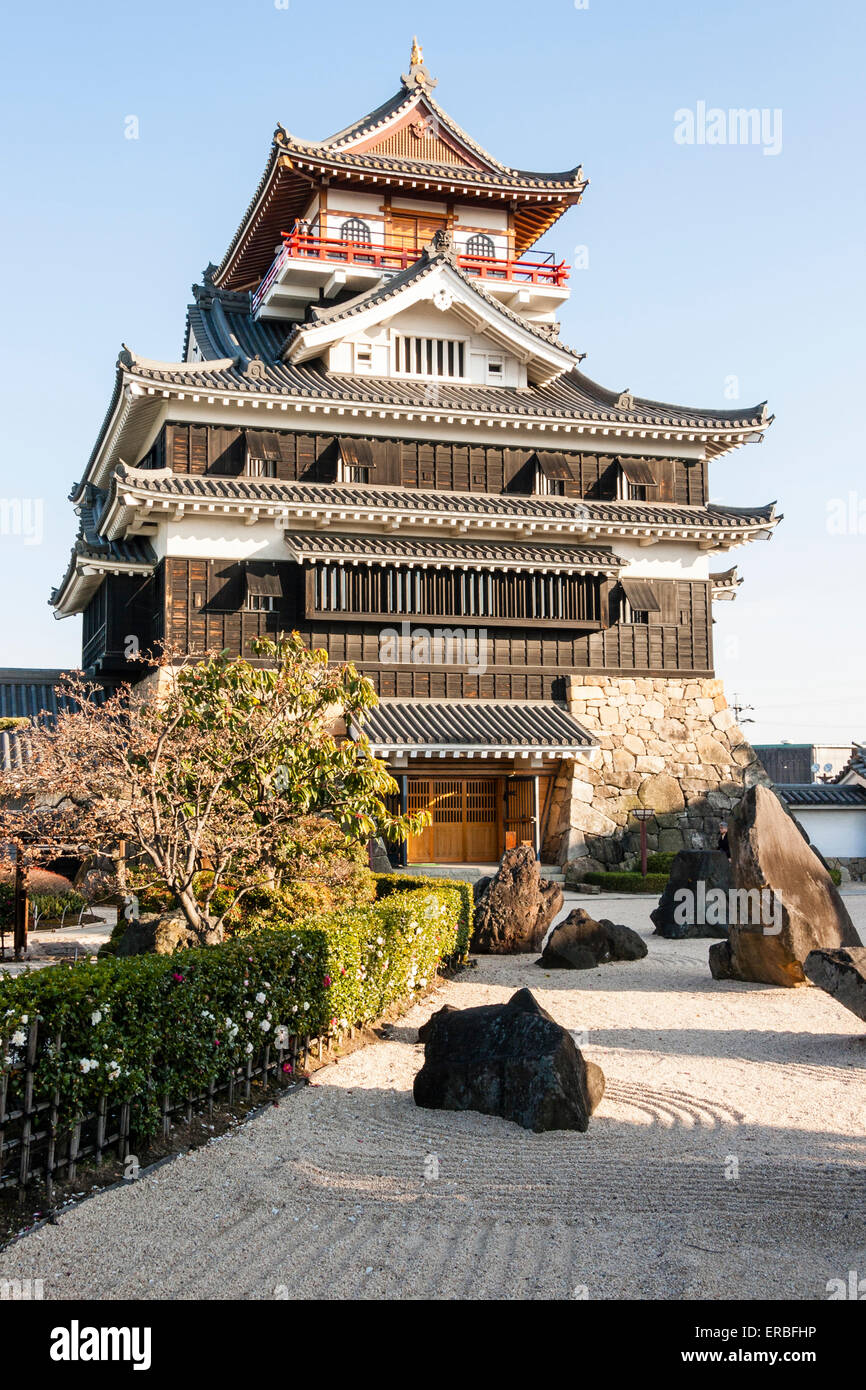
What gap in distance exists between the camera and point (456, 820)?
28672 mm

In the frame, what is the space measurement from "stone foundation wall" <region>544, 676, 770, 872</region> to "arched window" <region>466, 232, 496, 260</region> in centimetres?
1334

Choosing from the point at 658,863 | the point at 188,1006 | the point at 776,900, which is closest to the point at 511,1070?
the point at 188,1006

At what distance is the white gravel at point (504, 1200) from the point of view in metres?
5.66

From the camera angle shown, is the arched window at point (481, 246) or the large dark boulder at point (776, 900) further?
the arched window at point (481, 246)

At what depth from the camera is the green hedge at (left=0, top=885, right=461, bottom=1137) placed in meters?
6.70

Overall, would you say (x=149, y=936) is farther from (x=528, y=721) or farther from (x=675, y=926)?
(x=528, y=721)

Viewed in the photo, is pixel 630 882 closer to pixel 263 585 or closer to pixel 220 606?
pixel 263 585

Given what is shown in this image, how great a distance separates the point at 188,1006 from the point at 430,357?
82.2 feet

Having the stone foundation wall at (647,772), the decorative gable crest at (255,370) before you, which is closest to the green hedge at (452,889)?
the stone foundation wall at (647,772)

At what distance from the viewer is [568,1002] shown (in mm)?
13227

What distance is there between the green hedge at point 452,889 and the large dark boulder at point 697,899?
3.54 meters

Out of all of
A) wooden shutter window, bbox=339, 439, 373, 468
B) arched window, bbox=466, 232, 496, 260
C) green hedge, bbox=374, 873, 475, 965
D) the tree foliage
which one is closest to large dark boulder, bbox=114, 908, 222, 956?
the tree foliage

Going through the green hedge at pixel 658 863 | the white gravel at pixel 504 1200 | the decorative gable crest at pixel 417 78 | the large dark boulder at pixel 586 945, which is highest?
the decorative gable crest at pixel 417 78

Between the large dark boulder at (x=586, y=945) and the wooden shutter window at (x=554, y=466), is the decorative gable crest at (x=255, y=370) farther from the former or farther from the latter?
the large dark boulder at (x=586, y=945)
